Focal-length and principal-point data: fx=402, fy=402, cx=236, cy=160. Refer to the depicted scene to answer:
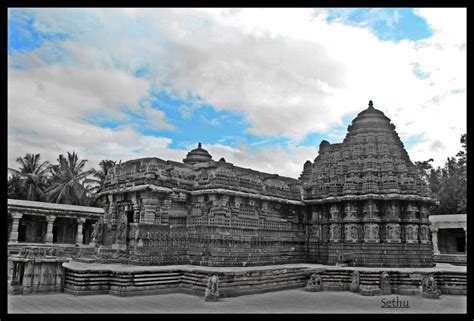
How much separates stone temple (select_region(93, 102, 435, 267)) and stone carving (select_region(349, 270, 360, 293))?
7.74 feet

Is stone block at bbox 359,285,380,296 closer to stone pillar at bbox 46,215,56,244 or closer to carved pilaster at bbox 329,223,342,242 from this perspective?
carved pilaster at bbox 329,223,342,242

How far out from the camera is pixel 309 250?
2000 cm

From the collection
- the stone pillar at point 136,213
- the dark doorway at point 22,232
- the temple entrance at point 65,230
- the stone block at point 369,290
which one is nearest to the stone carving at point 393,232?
the stone block at point 369,290

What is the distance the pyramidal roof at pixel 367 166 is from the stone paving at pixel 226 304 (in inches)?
226

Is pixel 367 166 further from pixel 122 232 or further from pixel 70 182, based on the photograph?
pixel 70 182

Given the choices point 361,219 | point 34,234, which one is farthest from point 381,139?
point 34,234

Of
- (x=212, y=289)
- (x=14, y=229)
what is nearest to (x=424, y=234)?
(x=212, y=289)

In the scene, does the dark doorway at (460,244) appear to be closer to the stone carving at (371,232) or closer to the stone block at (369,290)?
the stone carving at (371,232)

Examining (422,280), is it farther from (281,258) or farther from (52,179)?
(52,179)

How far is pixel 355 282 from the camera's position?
50.6ft

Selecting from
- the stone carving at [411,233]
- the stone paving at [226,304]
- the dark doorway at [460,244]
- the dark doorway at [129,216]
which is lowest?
the stone paving at [226,304]

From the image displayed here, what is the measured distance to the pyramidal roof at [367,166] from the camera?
18641mm

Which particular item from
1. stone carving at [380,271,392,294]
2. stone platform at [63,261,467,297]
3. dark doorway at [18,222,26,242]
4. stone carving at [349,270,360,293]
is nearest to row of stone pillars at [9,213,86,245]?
dark doorway at [18,222,26,242]

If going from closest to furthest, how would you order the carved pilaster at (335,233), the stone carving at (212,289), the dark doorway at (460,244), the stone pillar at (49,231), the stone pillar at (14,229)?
the stone carving at (212,289) < the carved pilaster at (335,233) < the stone pillar at (14,229) < the stone pillar at (49,231) < the dark doorway at (460,244)
